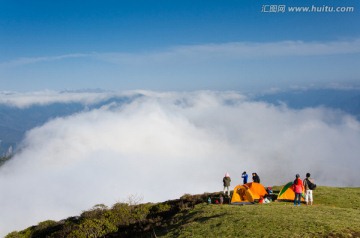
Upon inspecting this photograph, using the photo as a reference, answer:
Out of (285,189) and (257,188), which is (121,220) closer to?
(257,188)

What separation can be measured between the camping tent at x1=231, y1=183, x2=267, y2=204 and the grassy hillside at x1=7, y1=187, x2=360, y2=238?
2.38 meters

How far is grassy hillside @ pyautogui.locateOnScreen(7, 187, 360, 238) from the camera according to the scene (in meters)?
22.1

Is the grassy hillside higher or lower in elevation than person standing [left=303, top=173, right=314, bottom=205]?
lower

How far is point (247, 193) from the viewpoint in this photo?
1328 inches

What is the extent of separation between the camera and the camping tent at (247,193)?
33.5 meters

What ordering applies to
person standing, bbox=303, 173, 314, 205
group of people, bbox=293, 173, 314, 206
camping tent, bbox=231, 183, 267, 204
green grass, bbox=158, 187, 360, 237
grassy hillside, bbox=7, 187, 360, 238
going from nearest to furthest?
green grass, bbox=158, 187, 360, 237
grassy hillside, bbox=7, 187, 360, 238
group of people, bbox=293, 173, 314, 206
person standing, bbox=303, 173, 314, 205
camping tent, bbox=231, 183, 267, 204

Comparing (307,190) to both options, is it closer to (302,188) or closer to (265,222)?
(302,188)

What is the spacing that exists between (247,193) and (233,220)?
9014mm

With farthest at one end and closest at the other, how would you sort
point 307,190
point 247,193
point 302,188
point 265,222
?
point 247,193 → point 307,190 → point 302,188 → point 265,222

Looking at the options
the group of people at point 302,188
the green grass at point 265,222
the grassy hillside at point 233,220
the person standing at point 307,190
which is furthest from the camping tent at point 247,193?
the person standing at point 307,190

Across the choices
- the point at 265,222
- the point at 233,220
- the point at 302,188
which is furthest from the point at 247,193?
the point at 265,222

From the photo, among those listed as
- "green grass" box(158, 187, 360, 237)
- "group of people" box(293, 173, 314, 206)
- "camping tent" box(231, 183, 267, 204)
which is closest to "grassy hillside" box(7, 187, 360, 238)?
"green grass" box(158, 187, 360, 237)

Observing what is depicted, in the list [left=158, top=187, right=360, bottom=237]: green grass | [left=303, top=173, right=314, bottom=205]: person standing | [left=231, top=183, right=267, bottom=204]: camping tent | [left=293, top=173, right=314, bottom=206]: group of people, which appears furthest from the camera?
[left=231, top=183, right=267, bottom=204]: camping tent

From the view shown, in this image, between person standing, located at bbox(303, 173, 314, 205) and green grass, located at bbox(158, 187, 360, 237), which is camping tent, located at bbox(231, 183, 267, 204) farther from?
person standing, located at bbox(303, 173, 314, 205)
